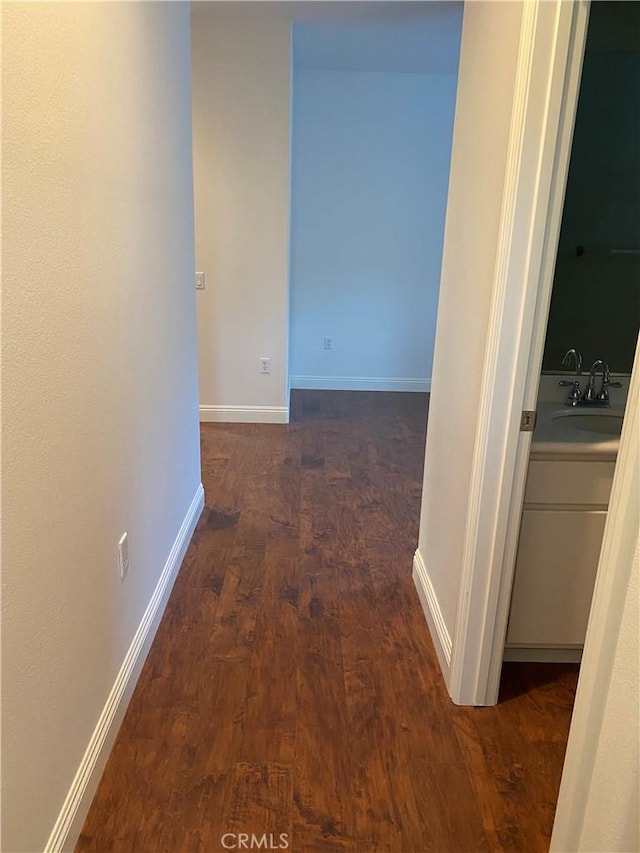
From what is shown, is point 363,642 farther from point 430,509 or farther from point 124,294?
point 124,294

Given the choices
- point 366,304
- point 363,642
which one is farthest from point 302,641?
point 366,304

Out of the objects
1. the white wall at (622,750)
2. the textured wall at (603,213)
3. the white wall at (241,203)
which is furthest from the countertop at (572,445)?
the white wall at (241,203)

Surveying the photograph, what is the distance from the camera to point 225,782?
1.74m

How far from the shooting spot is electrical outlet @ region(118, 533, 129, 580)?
189 centimetres

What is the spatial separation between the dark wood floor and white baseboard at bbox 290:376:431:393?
2717mm

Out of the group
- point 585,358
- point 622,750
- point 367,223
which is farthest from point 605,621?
point 367,223

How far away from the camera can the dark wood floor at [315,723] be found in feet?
5.37

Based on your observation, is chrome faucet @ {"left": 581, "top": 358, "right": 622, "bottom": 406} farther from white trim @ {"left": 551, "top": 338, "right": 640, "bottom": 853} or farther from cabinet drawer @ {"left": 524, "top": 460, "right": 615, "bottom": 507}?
white trim @ {"left": 551, "top": 338, "right": 640, "bottom": 853}

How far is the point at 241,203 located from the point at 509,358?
3091mm

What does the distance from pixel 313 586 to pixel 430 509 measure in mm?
584

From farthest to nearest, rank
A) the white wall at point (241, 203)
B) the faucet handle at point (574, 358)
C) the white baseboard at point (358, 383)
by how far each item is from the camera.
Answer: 1. the white baseboard at point (358, 383)
2. the white wall at point (241, 203)
3. the faucet handle at point (574, 358)

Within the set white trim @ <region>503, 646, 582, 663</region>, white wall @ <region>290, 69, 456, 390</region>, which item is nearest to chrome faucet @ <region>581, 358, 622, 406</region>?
white trim @ <region>503, 646, 582, 663</region>

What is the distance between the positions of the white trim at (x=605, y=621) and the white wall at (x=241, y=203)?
361cm

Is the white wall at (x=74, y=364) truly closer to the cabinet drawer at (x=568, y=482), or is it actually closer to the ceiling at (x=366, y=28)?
the cabinet drawer at (x=568, y=482)
